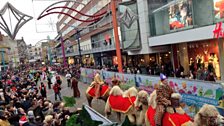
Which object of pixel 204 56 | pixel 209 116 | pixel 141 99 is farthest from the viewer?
pixel 204 56

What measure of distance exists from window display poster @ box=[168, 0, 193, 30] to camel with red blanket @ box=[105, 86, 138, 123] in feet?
47.9

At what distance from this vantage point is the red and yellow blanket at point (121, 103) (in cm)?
1044

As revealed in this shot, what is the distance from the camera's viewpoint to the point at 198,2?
23875mm

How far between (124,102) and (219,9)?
1319 centimetres

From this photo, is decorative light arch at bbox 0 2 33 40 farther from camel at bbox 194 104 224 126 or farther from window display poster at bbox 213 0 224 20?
window display poster at bbox 213 0 224 20

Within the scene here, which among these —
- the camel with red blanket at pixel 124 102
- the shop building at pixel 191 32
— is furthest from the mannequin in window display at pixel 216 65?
the camel with red blanket at pixel 124 102

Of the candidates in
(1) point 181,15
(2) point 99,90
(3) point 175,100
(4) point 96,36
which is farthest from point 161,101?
(4) point 96,36

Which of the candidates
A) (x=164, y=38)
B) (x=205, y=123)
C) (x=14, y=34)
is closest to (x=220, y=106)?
(x=205, y=123)

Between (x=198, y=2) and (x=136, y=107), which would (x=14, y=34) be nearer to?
(x=136, y=107)

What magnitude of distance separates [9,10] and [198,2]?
54.5 ft

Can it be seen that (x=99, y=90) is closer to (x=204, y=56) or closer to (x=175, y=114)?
(x=175, y=114)

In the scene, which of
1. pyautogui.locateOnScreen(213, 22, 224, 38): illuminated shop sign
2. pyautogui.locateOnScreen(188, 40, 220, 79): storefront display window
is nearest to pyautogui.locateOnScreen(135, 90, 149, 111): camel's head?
pyautogui.locateOnScreen(213, 22, 224, 38): illuminated shop sign

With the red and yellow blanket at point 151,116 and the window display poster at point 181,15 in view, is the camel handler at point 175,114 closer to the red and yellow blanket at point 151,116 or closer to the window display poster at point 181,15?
the red and yellow blanket at point 151,116

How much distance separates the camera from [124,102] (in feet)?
35.3
